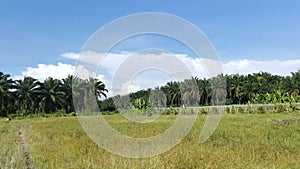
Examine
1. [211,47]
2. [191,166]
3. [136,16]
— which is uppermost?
[136,16]

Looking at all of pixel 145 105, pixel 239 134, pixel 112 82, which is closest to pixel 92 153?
pixel 112 82

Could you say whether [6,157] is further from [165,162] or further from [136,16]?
[136,16]

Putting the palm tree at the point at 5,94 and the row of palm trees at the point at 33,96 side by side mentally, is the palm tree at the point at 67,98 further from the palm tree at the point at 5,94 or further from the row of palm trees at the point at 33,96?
the palm tree at the point at 5,94

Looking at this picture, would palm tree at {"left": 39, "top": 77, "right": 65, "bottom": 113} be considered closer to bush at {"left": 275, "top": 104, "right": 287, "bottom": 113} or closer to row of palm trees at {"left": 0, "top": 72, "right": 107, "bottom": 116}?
row of palm trees at {"left": 0, "top": 72, "right": 107, "bottom": 116}

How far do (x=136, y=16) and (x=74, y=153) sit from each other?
12.2ft

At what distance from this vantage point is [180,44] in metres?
9.76

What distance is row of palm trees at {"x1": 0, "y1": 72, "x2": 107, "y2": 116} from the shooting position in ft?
164

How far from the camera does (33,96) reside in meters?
53.7

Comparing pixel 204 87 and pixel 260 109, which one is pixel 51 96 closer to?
pixel 204 87

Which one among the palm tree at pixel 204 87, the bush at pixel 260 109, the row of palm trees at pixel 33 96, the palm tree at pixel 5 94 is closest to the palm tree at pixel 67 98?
the row of palm trees at pixel 33 96

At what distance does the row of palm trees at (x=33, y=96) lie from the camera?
50000mm

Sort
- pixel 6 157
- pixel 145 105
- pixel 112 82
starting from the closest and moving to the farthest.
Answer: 1. pixel 6 157
2. pixel 112 82
3. pixel 145 105

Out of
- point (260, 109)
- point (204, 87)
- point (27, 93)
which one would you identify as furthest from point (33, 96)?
point (260, 109)

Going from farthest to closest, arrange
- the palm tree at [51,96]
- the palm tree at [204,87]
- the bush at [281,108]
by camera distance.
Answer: the palm tree at [51,96]
the bush at [281,108]
the palm tree at [204,87]
